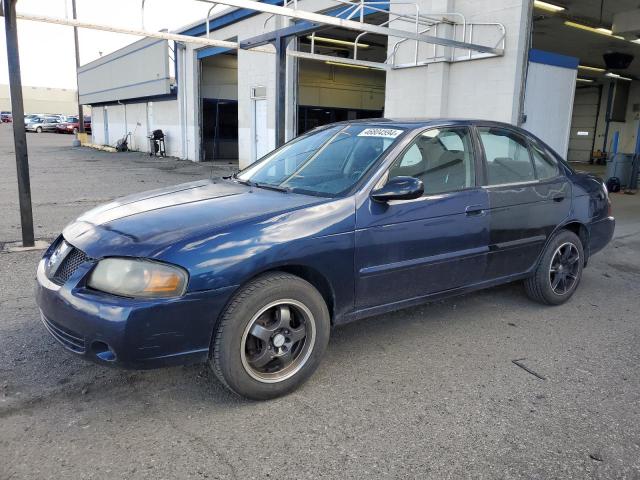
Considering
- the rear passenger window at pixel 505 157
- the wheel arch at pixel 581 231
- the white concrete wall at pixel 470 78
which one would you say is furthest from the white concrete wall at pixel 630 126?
the rear passenger window at pixel 505 157

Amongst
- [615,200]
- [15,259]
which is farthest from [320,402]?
[615,200]

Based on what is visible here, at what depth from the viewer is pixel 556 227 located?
475 centimetres

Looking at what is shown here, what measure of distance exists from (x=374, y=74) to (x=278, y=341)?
2285cm

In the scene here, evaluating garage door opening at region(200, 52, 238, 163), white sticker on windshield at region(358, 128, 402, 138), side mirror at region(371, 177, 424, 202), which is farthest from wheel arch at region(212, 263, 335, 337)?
garage door opening at region(200, 52, 238, 163)

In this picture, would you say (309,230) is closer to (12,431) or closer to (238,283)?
(238,283)

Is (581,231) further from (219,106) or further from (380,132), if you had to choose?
(219,106)

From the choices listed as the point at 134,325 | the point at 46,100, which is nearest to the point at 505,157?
the point at 134,325

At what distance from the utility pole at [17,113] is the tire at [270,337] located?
14.1ft

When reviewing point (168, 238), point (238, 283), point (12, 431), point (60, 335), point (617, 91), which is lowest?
point (12, 431)

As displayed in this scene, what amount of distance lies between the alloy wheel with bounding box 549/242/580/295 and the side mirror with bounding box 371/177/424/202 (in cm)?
202

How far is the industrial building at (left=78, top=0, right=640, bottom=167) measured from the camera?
929 centimetres

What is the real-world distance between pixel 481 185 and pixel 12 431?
137 inches

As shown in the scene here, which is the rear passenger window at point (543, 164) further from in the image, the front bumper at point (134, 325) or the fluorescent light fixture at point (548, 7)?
the fluorescent light fixture at point (548, 7)

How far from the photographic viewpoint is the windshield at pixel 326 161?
3.73 metres
